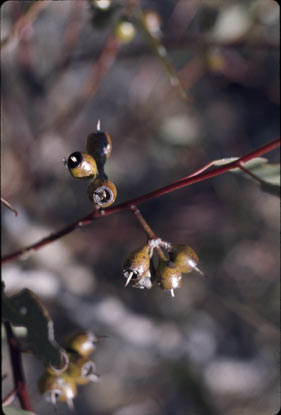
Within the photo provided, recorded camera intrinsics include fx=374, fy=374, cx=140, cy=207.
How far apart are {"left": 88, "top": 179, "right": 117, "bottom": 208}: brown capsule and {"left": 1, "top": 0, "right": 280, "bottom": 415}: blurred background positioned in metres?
1.86

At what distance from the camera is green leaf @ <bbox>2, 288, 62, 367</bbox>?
1119mm

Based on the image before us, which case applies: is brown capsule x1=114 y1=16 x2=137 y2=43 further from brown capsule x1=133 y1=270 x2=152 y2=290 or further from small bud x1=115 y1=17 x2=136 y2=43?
brown capsule x1=133 y1=270 x2=152 y2=290

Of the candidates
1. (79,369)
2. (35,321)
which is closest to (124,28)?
Answer: (35,321)

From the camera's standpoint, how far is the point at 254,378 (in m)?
3.16

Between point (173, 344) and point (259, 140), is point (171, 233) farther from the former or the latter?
point (259, 140)

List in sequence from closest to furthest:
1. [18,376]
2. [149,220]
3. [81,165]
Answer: [81,165], [18,376], [149,220]

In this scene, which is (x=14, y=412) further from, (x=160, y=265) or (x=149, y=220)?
(x=149, y=220)

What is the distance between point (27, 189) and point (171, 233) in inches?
47.7

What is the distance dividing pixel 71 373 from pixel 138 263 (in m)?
0.56

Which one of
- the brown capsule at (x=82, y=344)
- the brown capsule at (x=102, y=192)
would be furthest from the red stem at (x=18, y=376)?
the brown capsule at (x=102, y=192)

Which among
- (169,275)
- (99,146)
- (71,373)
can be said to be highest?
(99,146)

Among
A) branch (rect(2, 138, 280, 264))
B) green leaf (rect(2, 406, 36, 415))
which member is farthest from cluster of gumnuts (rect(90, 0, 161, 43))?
green leaf (rect(2, 406, 36, 415))

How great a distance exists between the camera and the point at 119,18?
2.01 m

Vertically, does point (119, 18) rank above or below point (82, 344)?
above
